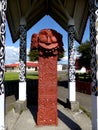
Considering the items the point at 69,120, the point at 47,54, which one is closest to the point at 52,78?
the point at 47,54

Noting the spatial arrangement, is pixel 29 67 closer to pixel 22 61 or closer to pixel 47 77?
pixel 22 61

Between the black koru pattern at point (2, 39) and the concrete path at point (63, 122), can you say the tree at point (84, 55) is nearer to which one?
the concrete path at point (63, 122)

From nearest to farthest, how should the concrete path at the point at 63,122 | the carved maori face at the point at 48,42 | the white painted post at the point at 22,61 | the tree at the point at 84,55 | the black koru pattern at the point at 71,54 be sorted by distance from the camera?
the concrete path at the point at 63,122, the carved maori face at the point at 48,42, the black koru pattern at the point at 71,54, the white painted post at the point at 22,61, the tree at the point at 84,55

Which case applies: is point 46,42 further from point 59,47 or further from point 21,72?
point 21,72

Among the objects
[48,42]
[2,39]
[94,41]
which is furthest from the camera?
[48,42]

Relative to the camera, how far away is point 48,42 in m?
7.59

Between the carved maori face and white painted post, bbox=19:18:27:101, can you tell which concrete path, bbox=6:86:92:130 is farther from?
the carved maori face

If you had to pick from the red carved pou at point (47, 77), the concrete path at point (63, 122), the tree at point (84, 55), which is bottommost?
the concrete path at point (63, 122)

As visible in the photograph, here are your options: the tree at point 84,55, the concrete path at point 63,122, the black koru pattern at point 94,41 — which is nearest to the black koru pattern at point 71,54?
the concrete path at point 63,122

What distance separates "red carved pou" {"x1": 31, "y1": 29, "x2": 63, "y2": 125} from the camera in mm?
7676

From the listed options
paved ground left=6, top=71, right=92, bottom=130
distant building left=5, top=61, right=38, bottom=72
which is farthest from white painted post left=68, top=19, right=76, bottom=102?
distant building left=5, top=61, right=38, bottom=72

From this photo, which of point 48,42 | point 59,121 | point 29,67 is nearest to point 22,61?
point 48,42

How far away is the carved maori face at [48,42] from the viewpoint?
300 inches

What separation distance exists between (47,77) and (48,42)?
4.03 feet
